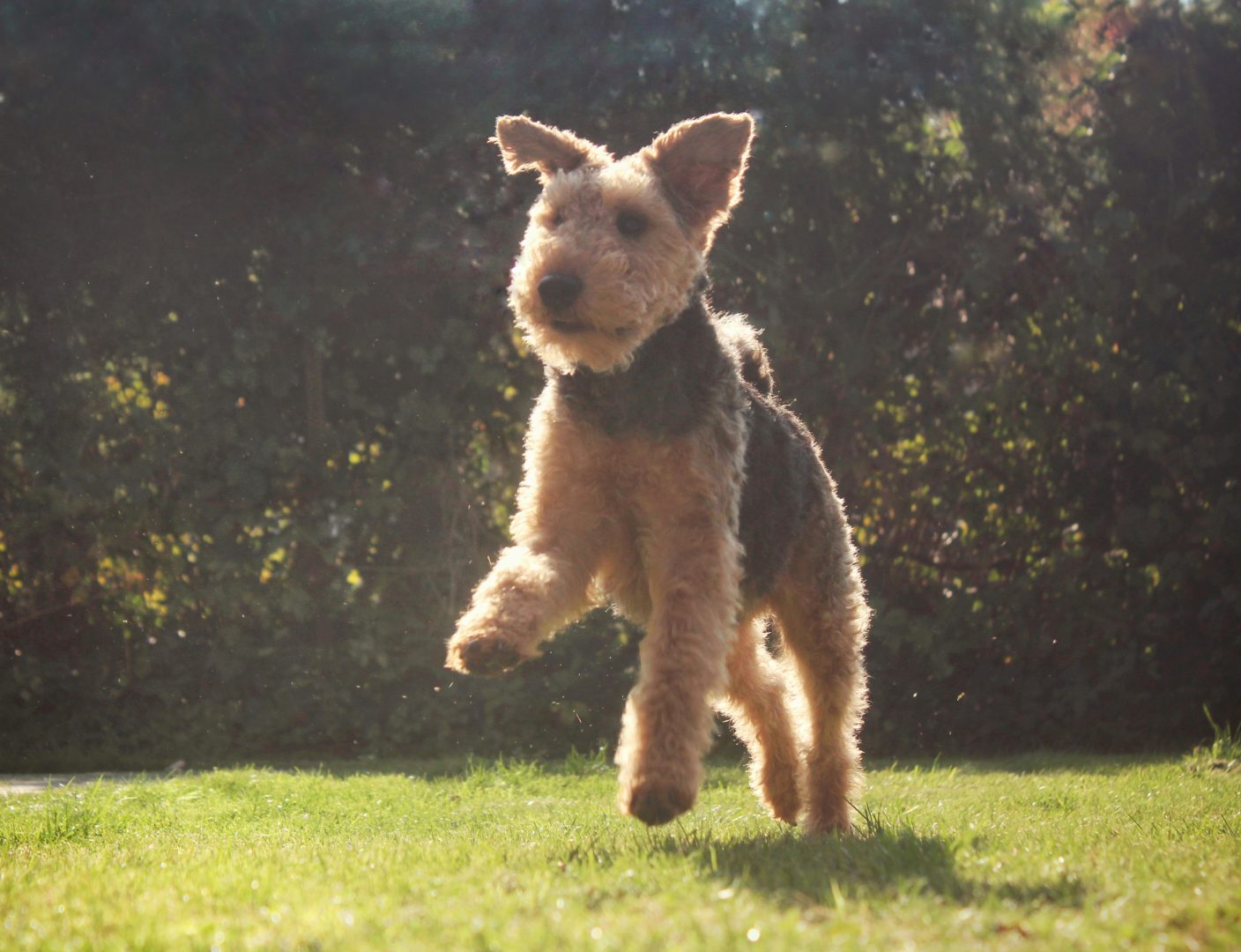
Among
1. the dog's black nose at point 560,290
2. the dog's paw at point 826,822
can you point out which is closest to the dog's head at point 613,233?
the dog's black nose at point 560,290

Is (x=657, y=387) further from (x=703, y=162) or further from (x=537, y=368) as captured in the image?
(x=537, y=368)

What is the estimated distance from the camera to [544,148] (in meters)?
3.61

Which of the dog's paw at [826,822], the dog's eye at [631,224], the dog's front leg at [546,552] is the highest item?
the dog's eye at [631,224]

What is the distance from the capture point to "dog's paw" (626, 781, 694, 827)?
276 centimetres

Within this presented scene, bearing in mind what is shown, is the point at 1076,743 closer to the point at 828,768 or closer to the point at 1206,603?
the point at 1206,603

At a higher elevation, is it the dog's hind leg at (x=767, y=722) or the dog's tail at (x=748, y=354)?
the dog's tail at (x=748, y=354)

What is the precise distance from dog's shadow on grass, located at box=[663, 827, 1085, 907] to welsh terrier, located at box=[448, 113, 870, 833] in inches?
9.1

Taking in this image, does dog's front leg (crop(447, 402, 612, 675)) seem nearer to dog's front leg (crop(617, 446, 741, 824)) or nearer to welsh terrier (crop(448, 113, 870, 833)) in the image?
welsh terrier (crop(448, 113, 870, 833))

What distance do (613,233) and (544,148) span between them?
1.80 ft

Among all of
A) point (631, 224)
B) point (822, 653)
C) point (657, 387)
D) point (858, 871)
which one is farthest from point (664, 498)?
point (858, 871)

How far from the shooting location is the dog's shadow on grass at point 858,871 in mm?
2416

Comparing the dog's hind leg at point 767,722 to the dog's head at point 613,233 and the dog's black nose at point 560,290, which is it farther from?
the dog's black nose at point 560,290

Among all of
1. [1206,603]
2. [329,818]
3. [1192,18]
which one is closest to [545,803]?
[329,818]

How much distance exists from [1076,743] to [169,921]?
5.28 meters
